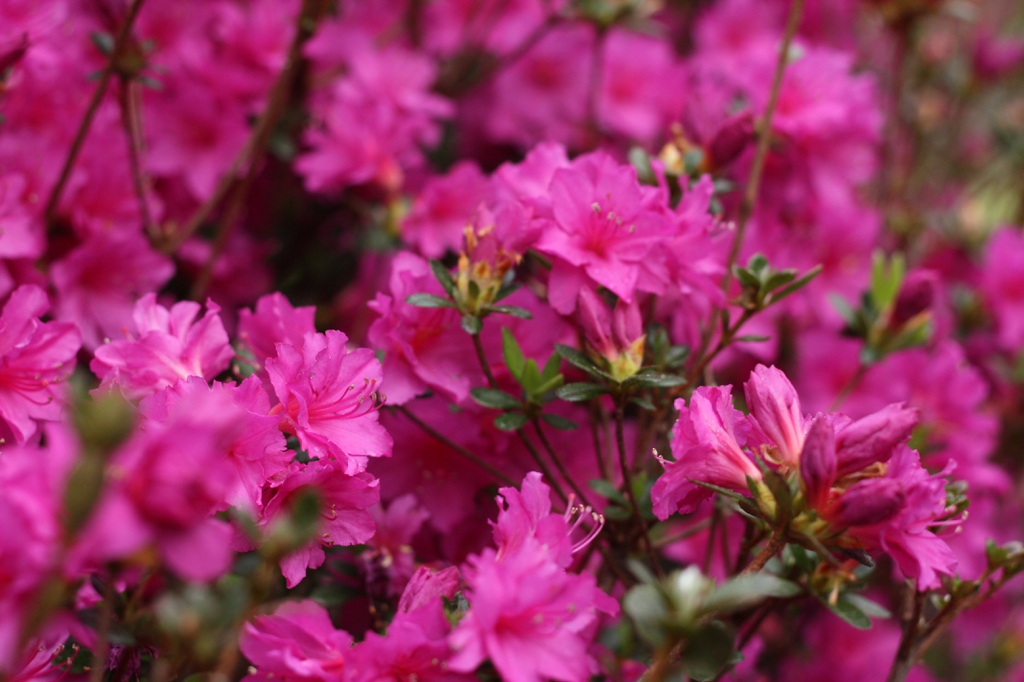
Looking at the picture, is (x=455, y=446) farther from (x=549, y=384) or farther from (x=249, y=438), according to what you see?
(x=249, y=438)

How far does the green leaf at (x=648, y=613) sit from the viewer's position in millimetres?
749

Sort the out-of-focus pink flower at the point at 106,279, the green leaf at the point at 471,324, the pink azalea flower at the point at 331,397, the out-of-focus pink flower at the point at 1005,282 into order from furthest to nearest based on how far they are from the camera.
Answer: the out-of-focus pink flower at the point at 1005,282
the out-of-focus pink flower at the point at 106,279
the green leaf at the point at 471,324
the pink azalea flower at the point at 331,397

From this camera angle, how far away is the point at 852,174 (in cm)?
184

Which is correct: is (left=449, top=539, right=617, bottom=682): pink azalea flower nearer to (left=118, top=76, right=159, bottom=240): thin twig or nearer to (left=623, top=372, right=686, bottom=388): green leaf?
(left=623, top=372, right=686, bottom=388): green leaf

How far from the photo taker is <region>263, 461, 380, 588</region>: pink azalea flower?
0.95m

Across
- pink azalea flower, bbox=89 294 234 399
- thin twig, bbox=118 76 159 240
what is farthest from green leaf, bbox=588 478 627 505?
thin twig, bbox=118 76 159 240

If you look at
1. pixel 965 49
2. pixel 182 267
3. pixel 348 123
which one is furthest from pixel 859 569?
pixel 965 49

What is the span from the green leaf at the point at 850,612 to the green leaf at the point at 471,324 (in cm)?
53

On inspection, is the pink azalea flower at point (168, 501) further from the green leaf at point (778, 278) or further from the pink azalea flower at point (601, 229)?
the green leaf at point (778, 278)

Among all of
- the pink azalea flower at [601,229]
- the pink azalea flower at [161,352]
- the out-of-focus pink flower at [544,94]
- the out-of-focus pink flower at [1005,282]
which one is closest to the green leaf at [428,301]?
the pink azalea flower at [601,229]

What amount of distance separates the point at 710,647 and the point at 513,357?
0.44 m

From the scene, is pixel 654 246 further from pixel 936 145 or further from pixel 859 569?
pixel 936 145

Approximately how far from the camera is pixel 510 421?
109 centimetres

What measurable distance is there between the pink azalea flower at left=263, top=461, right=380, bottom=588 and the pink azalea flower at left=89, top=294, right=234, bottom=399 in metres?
0.18
